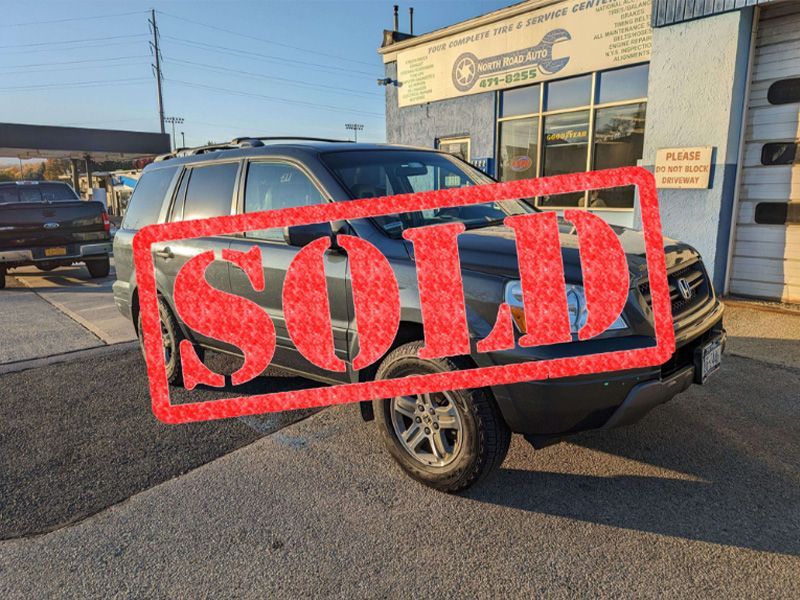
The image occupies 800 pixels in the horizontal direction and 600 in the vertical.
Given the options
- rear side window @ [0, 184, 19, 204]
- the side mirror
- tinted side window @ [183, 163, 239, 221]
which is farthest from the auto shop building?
rear side window @ [0, 184, 19, 204]

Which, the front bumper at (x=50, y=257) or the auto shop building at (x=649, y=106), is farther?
the front bumper at (x=50, y=257)

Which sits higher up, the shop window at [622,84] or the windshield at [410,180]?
the shop window at [622,84]

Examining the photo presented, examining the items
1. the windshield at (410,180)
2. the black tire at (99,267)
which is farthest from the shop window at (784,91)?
the black tire at (99,267)

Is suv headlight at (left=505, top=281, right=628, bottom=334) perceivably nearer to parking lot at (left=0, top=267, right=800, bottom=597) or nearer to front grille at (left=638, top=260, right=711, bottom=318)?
front grille at (left=638, top=260, right=711, bottom=318)

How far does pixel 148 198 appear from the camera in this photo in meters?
4.74

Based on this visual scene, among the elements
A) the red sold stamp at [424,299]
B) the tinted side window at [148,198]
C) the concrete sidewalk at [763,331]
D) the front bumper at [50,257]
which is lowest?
the concrete sidewalk at [763,331]

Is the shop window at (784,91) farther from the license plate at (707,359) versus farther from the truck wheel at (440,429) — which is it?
the truck wheel at (440,429)

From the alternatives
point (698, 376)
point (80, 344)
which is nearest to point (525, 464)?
point (698, 376)

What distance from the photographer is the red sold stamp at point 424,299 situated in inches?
102

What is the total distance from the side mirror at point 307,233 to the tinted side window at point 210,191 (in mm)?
894

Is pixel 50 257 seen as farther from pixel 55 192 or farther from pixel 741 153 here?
pixel 741 153

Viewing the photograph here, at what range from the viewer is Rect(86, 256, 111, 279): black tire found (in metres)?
10.4

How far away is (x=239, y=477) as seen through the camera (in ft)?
10.3

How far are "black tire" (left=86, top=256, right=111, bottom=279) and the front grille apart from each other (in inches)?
394
